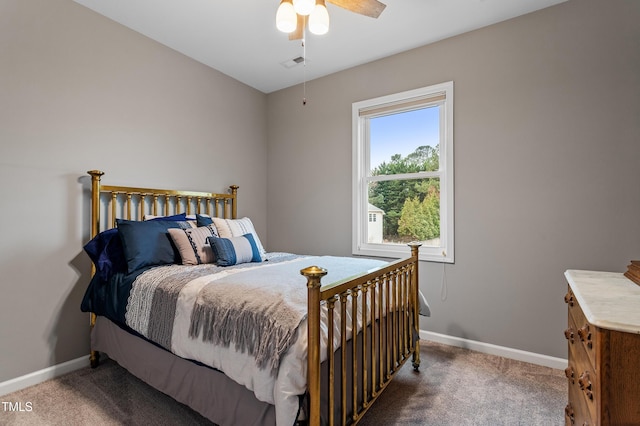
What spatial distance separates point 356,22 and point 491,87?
128cm

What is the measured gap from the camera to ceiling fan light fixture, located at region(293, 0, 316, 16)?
1.65 metres

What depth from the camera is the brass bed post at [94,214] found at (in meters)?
2.38

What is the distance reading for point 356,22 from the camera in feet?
8.63

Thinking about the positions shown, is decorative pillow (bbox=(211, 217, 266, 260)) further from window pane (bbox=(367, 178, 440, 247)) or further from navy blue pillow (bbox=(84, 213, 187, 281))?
window pane (bbox=(367, 178, 440, 247))

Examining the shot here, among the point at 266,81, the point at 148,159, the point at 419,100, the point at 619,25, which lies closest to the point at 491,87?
the point at 419,100

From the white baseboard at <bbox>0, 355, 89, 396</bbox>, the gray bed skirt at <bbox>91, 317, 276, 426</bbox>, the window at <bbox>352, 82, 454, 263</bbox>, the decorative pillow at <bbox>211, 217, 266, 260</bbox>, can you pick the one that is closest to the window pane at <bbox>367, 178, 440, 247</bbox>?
the window at <bbox>352, 82, 454, 263</bbox>

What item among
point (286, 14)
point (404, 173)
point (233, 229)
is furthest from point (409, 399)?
point (286, 14)

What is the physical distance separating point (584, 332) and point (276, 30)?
2.95 m

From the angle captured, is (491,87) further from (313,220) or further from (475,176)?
(313,220)

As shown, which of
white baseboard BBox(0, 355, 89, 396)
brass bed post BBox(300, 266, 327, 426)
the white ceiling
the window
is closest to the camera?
brass bed post BBox(300, 266, 327, 426)

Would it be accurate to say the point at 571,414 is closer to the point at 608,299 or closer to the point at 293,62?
the point at 608,299

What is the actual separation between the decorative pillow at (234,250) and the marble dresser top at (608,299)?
2.01 meters

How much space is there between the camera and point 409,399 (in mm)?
1987

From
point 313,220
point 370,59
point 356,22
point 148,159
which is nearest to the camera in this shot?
point 356,22
